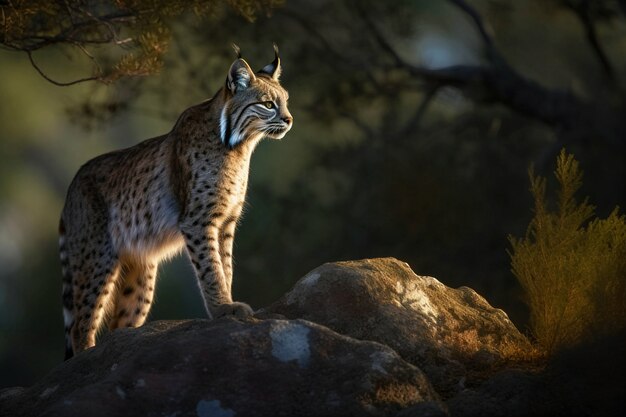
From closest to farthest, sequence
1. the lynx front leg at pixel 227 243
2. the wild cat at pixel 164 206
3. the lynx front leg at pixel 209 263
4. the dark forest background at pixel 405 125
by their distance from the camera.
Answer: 1. the lynx front leg at pixel 209 263
2. the wild cat at pixel 164 206
3. the lynx front leg at pixel 227 243
4. the dark forest background at pixel 405 125

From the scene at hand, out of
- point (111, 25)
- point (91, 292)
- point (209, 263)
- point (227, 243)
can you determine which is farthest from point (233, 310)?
point (111, 25)

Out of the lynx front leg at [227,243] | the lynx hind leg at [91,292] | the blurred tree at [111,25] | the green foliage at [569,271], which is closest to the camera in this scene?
the green foliage at [569,271]

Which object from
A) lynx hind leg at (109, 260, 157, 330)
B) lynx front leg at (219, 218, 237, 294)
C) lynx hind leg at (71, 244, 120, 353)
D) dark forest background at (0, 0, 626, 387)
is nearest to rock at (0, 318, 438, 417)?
lynx front leg at (219, 218, 237, 294)

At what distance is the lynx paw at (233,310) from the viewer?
22.2 ft

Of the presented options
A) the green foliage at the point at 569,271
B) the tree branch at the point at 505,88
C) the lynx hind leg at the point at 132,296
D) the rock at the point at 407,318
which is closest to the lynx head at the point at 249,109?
the lynx hind leg at the point at 132,296

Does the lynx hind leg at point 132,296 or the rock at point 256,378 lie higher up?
the rock at point 256,378

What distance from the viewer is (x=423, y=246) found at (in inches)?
555

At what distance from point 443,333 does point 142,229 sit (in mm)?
2634

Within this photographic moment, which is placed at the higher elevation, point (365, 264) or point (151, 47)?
point (151, 47)

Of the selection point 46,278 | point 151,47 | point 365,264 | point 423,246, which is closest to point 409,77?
point 423,246

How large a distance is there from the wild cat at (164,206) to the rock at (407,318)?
41.9 inches

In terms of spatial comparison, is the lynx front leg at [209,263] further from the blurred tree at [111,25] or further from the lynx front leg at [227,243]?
the blurred tree at [111,25]

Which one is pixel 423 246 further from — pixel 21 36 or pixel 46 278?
pixel 46 278

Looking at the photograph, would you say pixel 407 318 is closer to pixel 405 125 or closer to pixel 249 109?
pixel 249 109
